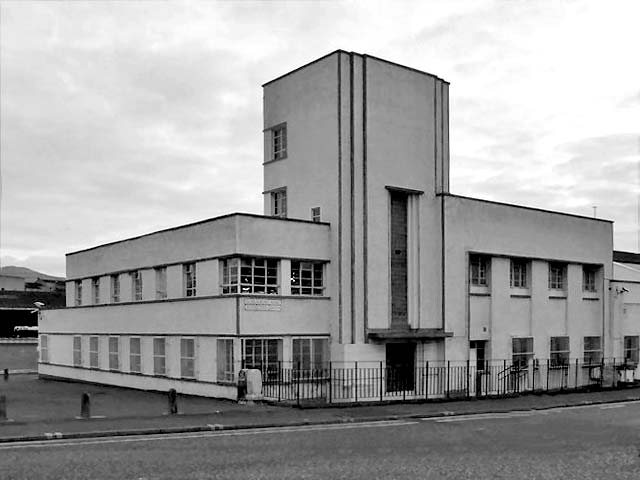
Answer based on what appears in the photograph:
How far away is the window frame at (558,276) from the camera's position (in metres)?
42.8

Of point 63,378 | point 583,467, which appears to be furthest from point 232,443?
point 63,378

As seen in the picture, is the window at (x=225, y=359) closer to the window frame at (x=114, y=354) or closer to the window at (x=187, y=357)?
the window at (x=187, y=357)

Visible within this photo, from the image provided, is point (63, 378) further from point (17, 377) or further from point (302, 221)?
point (302, 221)

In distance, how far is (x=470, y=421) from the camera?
2548 cm

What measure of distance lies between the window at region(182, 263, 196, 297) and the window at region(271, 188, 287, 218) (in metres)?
4.73

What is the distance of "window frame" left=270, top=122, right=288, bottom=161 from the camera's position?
3781 centimetres

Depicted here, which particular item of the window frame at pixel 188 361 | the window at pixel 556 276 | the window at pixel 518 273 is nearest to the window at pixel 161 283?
the window frame at pixel 188 361

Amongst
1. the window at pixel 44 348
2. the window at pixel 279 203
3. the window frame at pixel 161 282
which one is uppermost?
the window at pixel 279 203

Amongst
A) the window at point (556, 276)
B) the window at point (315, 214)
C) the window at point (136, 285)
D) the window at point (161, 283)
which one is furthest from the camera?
the window at point (556, 276)

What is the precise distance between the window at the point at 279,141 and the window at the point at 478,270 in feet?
31.3

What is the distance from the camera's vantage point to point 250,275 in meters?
32.6

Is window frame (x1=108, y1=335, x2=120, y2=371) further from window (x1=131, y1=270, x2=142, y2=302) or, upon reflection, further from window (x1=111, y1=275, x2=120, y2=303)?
window (x1=131, y1=270, x2=142, y2=302)

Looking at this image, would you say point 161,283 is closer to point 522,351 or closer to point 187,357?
point 187,357

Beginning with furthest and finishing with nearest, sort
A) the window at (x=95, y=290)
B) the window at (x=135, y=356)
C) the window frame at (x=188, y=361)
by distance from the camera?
1. the window at (x=95, y=290)
2. the window at (x=135, y=356)
3. the window frame at (x=188, y=361)
